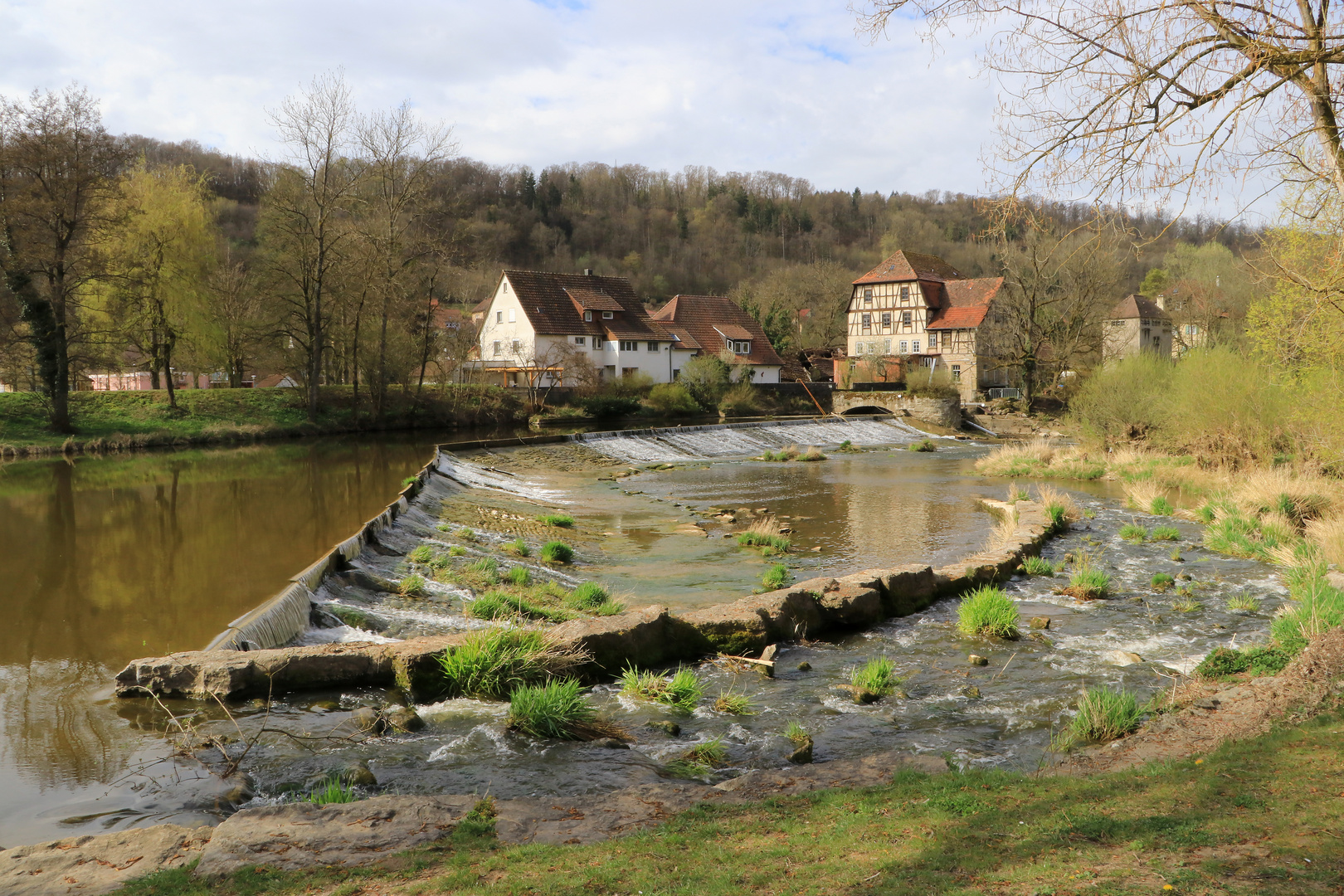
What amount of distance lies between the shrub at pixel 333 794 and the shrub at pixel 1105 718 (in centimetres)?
528

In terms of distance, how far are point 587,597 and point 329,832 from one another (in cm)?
646

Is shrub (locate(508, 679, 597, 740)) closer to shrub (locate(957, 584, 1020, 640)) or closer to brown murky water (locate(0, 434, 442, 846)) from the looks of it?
brown murky water (locate(0, 434, 442, 846))

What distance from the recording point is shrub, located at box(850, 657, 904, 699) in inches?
301

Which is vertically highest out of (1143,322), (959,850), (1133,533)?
(1143,322)

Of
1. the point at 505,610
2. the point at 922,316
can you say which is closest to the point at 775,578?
the point at 505,610

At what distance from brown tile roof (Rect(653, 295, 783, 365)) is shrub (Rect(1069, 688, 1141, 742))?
50853 millimetres

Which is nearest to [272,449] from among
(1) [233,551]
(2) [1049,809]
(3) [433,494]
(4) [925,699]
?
(3) [433,494]

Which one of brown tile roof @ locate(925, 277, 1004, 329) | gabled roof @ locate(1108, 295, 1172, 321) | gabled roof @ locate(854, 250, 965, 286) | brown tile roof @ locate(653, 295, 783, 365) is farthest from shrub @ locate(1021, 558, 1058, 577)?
gabled roof @ locate(1108, 295, 1172, 321)

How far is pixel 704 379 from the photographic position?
1925 inches

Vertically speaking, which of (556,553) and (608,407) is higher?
(608,407)

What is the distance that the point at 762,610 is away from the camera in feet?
31.0

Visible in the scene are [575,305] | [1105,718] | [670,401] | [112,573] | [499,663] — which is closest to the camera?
[1105,718]

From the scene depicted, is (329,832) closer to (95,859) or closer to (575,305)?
(95,859)

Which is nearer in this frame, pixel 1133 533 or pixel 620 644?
pixel 620 644
